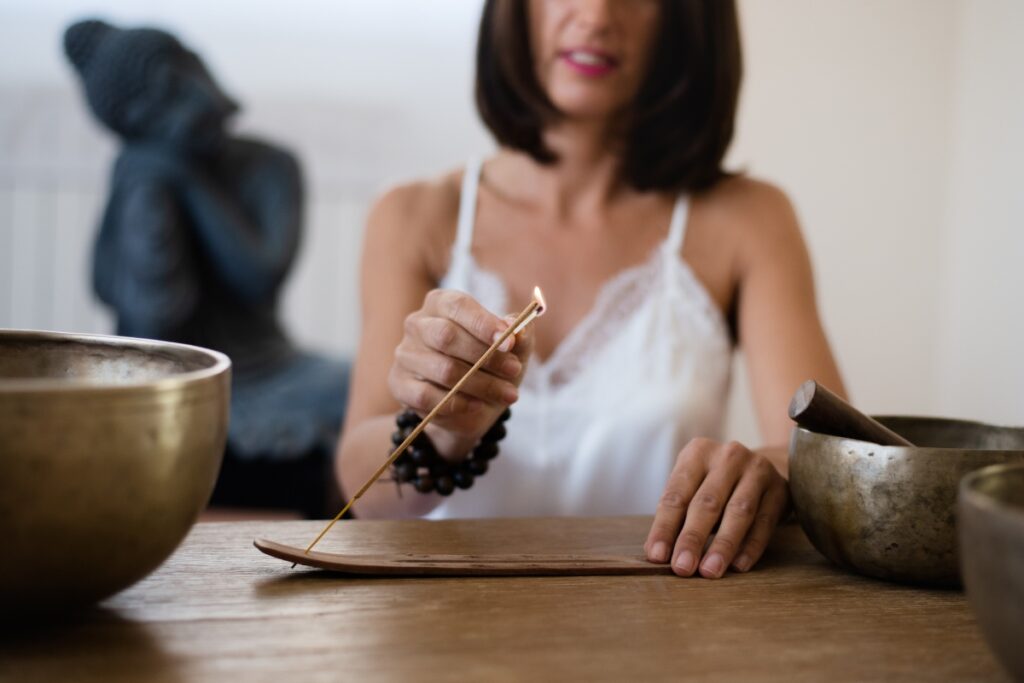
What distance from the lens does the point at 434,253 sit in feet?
5.35

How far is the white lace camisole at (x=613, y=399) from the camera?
1511mm

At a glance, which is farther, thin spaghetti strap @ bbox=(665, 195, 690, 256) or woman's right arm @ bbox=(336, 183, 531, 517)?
thin spaghetti strap @ bbox=(665, 195, 690, 256)

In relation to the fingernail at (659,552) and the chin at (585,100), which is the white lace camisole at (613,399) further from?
the fingernail at (659,552)

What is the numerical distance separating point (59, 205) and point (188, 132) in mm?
1322

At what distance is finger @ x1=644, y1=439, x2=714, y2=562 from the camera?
2.44 feet

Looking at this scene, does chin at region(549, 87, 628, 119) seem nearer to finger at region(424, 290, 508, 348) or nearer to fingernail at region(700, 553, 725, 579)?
finger at region(424, 290, 508, 348)

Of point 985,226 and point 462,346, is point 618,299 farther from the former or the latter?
point 985,226

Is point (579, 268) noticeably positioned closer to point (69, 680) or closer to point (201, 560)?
point (201, 560)

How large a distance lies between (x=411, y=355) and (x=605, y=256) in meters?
0.70

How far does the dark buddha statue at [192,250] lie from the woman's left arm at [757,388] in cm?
140

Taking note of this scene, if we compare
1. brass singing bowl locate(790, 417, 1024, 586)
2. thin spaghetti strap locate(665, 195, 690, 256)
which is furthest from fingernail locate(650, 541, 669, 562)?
thin spaghetti strap locate(665, 195, 690, 256)

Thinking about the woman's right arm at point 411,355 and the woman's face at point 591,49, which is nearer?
the woman's right arm at point 411,355

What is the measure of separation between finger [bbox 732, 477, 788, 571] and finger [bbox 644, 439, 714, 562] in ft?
0.16

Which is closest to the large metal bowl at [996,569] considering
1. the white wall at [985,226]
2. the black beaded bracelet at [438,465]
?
the black beaded bracelet at [438,465]
